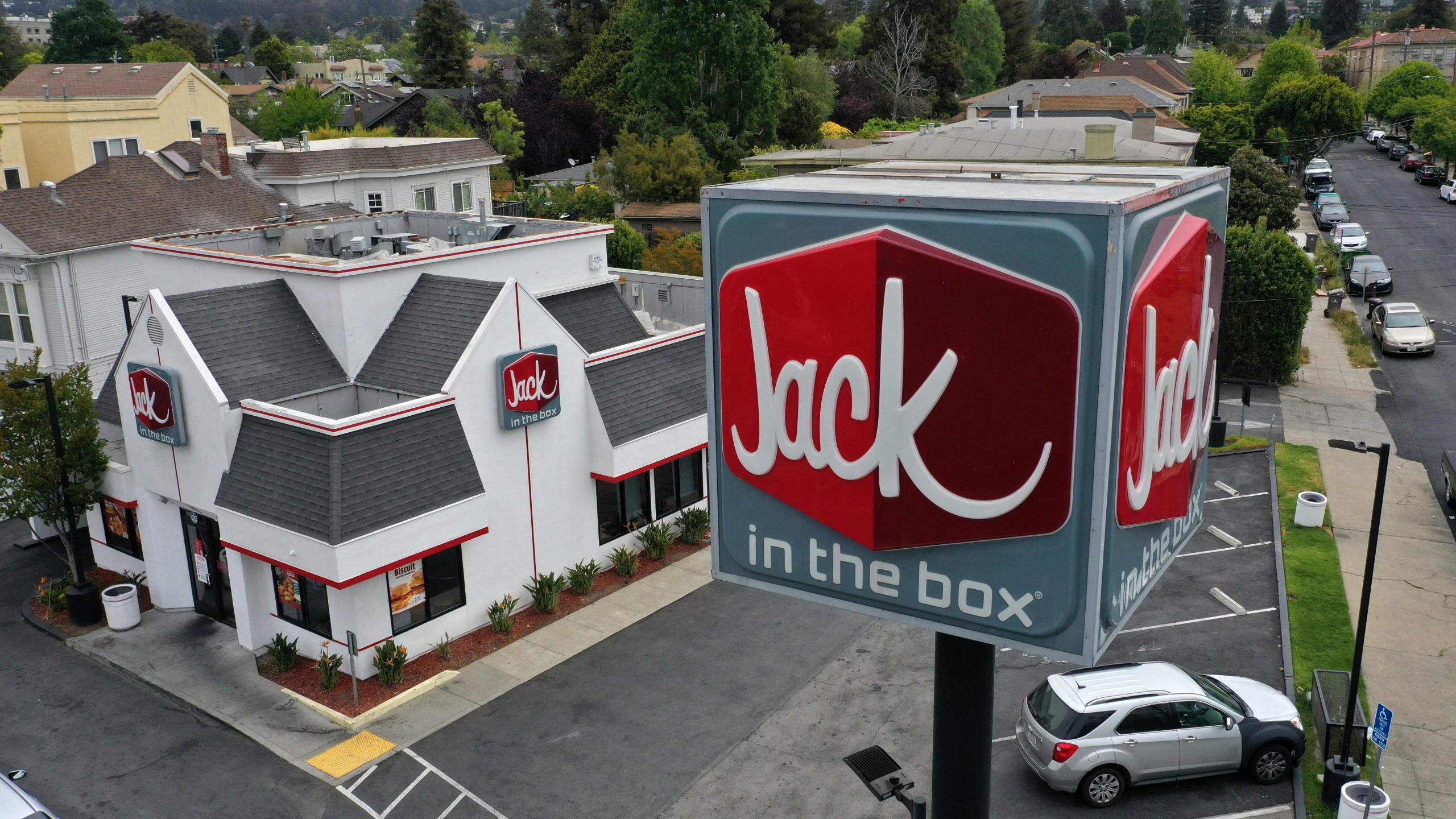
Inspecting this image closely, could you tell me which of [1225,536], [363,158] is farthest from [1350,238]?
[363,158]

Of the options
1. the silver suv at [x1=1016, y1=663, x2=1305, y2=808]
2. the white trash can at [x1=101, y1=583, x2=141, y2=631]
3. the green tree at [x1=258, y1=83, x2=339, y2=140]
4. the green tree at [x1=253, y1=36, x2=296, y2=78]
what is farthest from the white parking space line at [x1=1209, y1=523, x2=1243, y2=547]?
the green tree at [x1=253, y1=36, x2=296, y2=78]

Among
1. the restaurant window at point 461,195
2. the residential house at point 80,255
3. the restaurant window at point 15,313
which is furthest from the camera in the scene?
the restaurant window at point 461,195

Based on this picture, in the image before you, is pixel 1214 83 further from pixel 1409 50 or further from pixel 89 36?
pixel 89 36

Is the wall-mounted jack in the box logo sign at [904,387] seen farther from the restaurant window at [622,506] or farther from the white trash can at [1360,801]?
the restaurant window at [622,506]

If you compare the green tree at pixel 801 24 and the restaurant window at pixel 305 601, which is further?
the green tree at pixel 801 24

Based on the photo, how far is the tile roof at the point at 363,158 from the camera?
4547cm

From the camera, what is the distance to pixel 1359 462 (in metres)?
32.5

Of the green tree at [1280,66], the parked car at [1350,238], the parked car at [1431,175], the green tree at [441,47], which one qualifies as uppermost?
the green tree at [441,47]

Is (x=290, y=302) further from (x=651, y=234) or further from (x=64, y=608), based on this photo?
(x=651, y=234)

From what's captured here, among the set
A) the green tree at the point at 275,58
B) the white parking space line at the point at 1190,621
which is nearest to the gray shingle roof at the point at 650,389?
the white parking space line at the point at 1190,621

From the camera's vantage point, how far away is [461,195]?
53.3 metres

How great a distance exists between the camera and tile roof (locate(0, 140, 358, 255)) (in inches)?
1346

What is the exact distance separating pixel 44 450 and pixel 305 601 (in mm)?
7286

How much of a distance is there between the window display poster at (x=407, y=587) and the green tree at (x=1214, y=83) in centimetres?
10724
